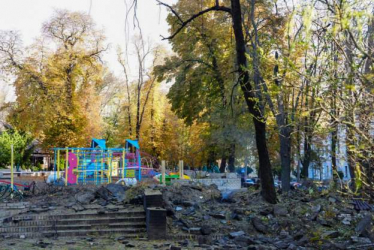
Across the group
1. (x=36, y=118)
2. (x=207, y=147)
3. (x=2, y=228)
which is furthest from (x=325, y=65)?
(x=36, y=118)

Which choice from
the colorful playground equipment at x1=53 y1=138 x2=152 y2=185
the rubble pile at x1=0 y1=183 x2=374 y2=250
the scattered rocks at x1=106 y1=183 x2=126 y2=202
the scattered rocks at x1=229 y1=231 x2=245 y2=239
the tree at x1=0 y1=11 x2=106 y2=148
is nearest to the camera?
the rubble pile at x1=0 y1=183 x2=374 y2=250

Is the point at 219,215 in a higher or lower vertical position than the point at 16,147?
lower

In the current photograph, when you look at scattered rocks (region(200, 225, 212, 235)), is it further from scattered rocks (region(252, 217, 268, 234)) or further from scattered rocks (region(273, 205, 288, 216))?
scattered rocks (region(273, 205, 288, 216))

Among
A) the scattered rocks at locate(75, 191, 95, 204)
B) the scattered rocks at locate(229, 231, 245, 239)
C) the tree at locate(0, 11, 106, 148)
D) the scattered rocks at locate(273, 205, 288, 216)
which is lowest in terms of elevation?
the scattered rocks at locate(229, 231, 245, 239)

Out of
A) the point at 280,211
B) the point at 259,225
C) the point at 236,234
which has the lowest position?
the point at 236,234

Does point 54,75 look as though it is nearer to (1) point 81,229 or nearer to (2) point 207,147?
(2) point 207,147

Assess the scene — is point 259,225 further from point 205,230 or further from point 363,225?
point 363,225

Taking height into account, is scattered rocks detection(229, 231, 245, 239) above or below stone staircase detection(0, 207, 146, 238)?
below

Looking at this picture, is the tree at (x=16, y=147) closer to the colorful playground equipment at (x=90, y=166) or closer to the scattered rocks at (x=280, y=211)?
the colorful playground equipment at (x=90, y=166)

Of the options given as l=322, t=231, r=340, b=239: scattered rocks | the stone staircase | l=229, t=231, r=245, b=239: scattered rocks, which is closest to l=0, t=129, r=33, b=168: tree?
the stone staircase

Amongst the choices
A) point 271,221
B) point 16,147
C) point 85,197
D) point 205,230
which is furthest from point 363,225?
point 16,147

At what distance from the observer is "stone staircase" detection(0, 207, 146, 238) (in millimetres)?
10977

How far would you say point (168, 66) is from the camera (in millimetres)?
26172

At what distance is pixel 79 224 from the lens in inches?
448
